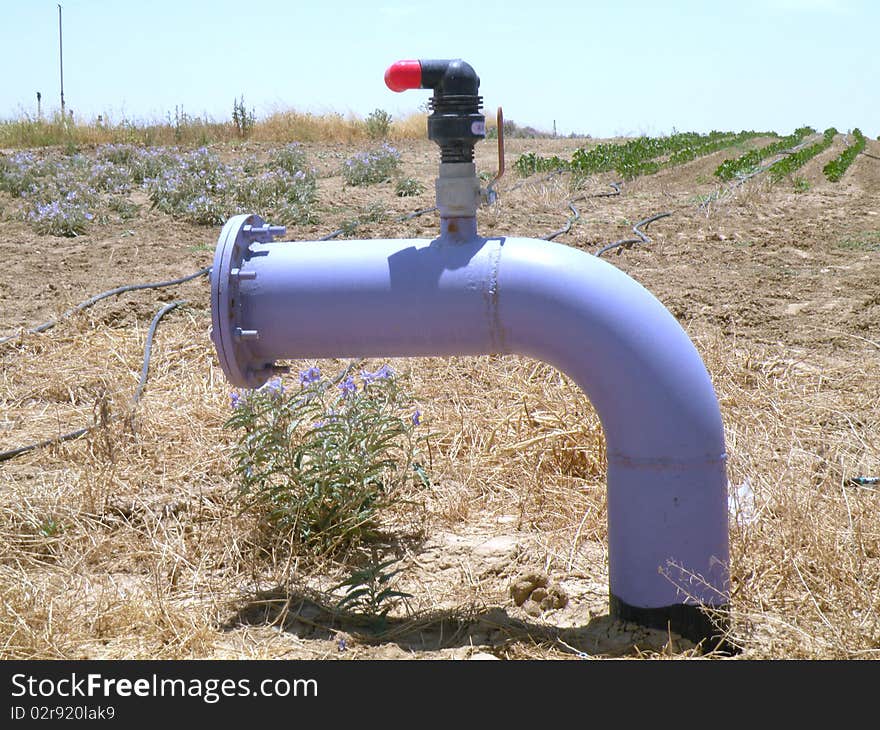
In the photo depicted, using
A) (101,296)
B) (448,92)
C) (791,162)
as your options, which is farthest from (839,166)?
(448,92)

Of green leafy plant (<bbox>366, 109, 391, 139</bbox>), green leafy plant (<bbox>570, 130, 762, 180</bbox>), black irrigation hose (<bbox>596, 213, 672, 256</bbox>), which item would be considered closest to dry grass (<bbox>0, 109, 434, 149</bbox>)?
green leafy plant (<bbox>366, 109, 391, 139</bbox>)

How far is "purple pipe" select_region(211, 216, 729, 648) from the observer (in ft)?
6.99

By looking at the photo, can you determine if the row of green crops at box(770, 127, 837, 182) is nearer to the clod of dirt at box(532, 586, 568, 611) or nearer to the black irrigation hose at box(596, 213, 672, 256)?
the black irrigation hose at box(596, 213, 672, 256)

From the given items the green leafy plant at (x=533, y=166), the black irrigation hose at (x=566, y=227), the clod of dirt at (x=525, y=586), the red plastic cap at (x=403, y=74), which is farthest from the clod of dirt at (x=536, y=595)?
the green leafy plant at (x=533, y=166)

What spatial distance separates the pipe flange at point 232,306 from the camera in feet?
7.36

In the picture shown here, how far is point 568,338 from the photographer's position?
2.15m

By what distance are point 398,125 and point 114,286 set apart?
14138mm

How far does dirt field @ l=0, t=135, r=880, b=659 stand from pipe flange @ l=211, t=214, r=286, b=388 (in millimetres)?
605

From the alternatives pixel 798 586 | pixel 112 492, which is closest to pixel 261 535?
pixel 112 492

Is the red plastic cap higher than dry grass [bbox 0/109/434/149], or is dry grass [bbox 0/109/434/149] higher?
dry grass [bbox 0/109/434/149]

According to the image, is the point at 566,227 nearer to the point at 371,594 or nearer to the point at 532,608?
the point at 532,608

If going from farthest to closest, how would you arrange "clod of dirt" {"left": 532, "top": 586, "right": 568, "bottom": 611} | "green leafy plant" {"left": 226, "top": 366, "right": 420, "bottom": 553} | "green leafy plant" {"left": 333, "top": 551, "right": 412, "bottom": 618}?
"green leafy plant" {"left": 226, "top": 366, "right": 420, "bottom": 553}, "clod of dirt" {"left": 532, "top": 586, "right": 568, "bottom": 611}, "green leafy plant" {"left": 333, "top": 551, "right": 412, "bottom": 618}

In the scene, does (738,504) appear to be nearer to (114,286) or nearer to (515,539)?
(515,539)

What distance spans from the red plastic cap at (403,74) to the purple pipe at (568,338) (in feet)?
1.09
